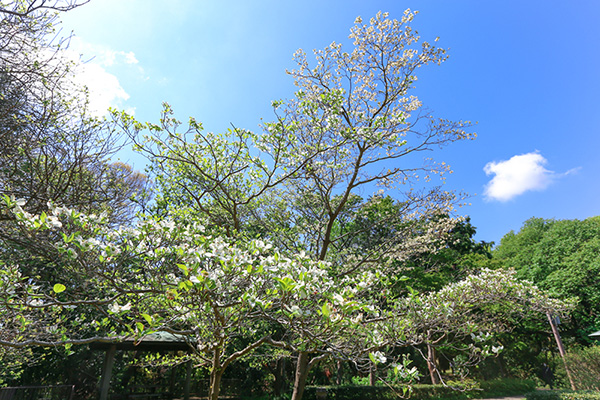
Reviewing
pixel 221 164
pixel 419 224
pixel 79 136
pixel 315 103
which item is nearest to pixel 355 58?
pixel 315 103

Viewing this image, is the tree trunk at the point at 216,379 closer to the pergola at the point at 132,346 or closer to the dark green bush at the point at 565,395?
the pergola at the point at 132,346

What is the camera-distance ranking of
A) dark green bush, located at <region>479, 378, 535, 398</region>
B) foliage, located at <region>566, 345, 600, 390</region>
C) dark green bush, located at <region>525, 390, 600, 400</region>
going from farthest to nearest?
dark green bush, located at <region>479, 378, 535, 398</region>, foliage, located at <region>566, 345, 600, 390</region>, dark green bush, located at <region>525, 390, 600, 400</region>

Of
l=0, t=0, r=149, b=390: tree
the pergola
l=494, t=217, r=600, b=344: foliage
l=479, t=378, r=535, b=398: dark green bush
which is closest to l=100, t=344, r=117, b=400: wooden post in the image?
the pergola

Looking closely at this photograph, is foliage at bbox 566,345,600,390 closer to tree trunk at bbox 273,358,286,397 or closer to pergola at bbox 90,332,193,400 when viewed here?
tree trunk at bbox 273,358,286,397

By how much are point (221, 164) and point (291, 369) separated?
13.0m

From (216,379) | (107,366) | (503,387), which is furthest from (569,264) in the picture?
(107,366)

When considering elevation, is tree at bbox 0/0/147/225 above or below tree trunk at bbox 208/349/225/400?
above

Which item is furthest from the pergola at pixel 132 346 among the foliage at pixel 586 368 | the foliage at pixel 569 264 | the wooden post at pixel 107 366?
the foliage at pixel 569 264

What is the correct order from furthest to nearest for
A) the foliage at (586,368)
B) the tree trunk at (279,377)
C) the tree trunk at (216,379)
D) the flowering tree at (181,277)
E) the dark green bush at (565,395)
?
the tree trunk at (279,377) < the foliage at (586,368) < the dark green bush at (565,395) < the tree trunk at (216,379) < the flowering tree at (181,277)

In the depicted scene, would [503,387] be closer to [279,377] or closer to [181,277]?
[279,377]

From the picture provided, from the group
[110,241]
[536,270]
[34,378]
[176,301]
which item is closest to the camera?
[110,241]

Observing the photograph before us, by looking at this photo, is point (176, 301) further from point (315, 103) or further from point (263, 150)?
point (315, 103)

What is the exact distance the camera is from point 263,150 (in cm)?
671

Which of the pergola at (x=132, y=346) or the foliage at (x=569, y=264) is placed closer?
the pergola at (x=132, y=346)
